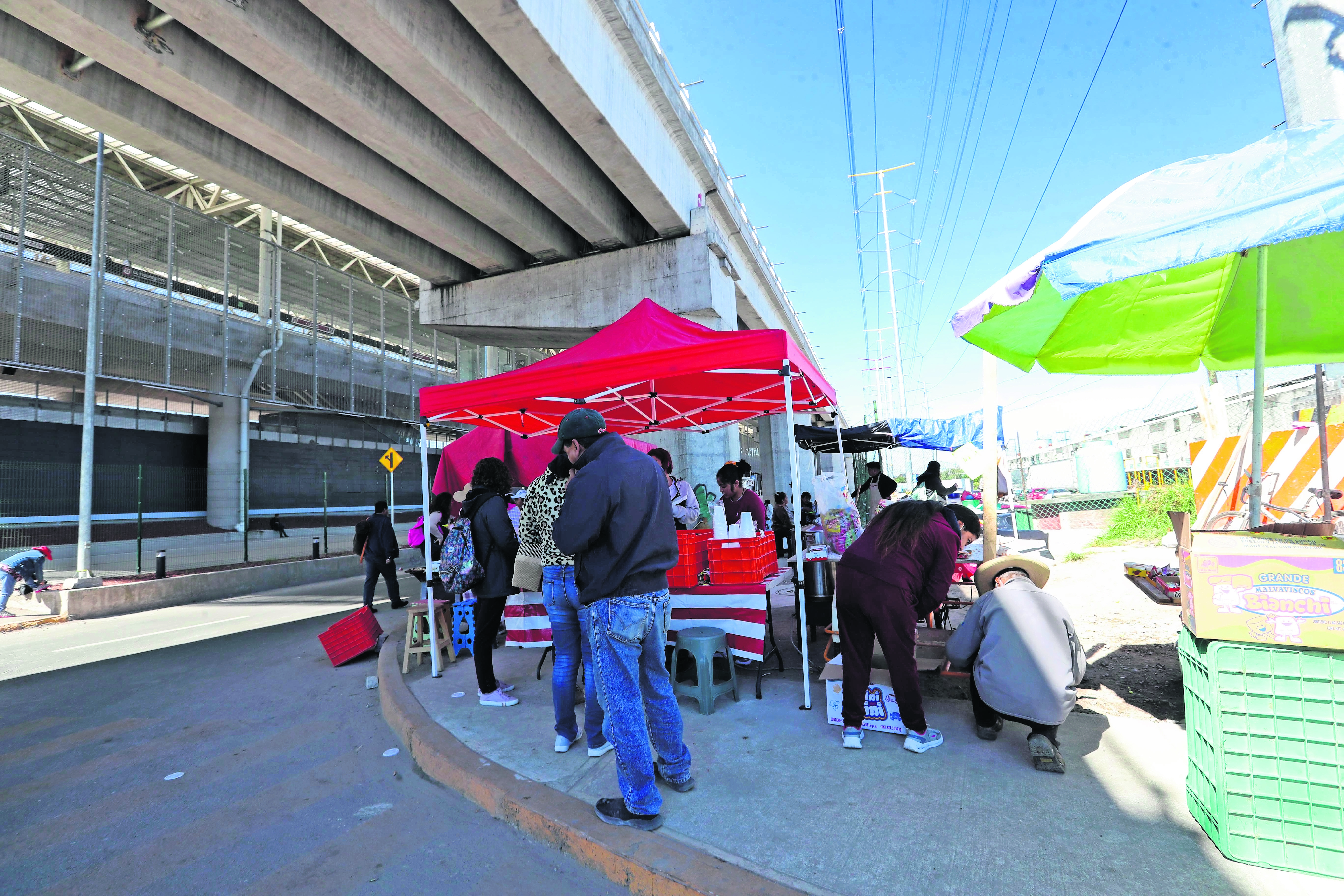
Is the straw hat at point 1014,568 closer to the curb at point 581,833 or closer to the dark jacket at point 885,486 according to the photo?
the curb at point 581,833

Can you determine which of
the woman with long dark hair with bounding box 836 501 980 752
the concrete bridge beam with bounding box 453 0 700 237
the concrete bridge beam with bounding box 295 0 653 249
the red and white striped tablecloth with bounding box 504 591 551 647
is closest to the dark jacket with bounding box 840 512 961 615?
the woman with long dark hair with bounding box 836 501 980 752

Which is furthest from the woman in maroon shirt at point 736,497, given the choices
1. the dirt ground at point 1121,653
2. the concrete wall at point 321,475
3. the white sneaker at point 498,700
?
the concrete wall at point 321,475

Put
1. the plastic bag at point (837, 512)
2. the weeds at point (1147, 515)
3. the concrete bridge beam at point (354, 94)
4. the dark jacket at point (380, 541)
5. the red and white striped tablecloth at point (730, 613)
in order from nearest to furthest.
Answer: the red and white striped tablecloth at point (730, 613) → the plastic bag at point (837, 512) → the concrete bridge beam at point (354, 94) → the dark jacket at point (380, 541) → the weeds at point (1147, 515)

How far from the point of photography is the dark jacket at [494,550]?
490 cm

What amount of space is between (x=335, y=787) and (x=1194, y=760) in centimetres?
457

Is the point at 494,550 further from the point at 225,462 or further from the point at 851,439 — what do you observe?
the point at 225,462

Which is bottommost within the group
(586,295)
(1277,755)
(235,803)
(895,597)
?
(235,803)

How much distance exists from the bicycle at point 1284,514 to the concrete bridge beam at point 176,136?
1342 cm

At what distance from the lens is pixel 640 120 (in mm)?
10812

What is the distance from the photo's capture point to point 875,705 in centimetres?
386

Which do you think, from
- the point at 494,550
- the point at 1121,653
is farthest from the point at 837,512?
the point at 494,550

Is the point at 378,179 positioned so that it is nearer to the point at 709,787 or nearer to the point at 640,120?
the point at 640,120

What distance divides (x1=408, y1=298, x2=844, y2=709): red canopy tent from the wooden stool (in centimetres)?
60

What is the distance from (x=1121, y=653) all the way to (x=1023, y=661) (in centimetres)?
267
